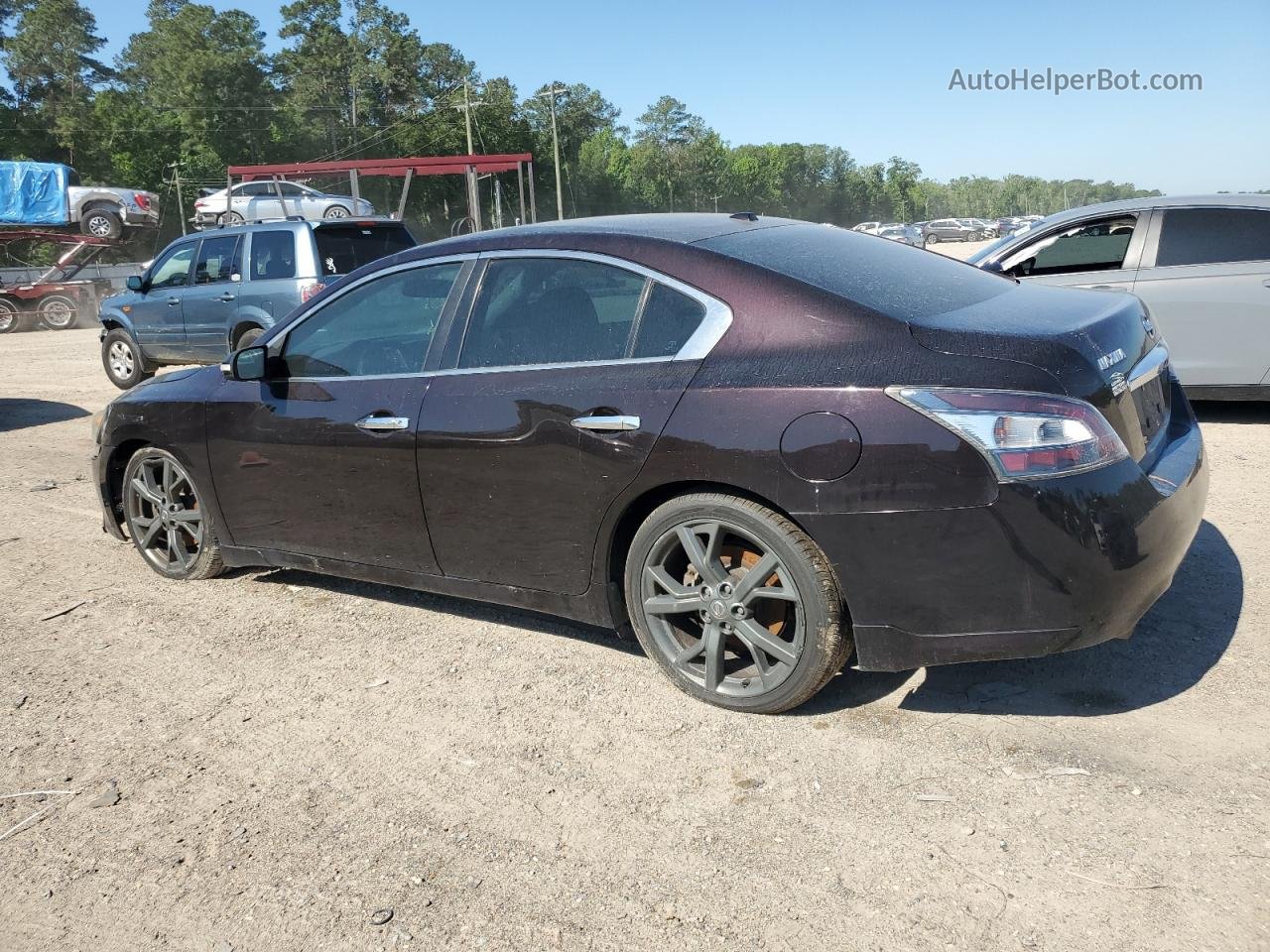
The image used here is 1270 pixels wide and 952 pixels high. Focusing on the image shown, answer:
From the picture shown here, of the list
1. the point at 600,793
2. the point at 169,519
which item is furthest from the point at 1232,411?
the point at 169,519

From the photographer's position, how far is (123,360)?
13125 mm

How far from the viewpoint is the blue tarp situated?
2777 cm

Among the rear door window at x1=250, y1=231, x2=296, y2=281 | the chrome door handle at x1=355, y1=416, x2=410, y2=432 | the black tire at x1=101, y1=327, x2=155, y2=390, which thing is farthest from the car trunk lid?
the black tire at x1=101, y1=327, x2=155, y2=390

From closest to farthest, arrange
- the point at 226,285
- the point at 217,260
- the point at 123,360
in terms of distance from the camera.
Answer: the point at 226,285, the point at 217,260, the point at 123,360

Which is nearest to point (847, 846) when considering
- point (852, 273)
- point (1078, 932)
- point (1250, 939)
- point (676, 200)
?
point (1078, 932)

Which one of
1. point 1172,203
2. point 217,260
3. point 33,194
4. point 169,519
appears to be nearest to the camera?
point 169,519

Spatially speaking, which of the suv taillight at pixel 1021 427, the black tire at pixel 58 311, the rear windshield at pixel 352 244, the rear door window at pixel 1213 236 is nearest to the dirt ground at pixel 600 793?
the suv taillight at pixel 1021 427

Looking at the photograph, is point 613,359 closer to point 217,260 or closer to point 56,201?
point 217,260

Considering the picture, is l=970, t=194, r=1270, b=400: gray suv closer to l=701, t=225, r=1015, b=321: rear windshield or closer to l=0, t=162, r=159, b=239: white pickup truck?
l=701, t=225, r=1015, b=321: rear windshield

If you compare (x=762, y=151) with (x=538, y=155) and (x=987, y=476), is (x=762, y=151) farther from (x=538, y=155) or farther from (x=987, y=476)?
(x=987, y=476)

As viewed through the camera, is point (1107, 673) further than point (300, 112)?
No

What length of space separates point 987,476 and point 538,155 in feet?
270

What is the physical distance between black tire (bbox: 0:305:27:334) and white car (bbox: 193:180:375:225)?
574 centimetres

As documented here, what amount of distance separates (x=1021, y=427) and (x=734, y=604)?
103cm
